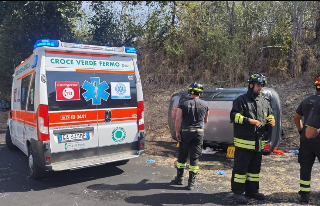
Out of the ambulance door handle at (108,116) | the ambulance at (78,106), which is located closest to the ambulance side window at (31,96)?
the ambulance at (78,106)

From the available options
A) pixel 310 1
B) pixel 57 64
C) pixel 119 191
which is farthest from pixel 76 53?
pixel 310 1

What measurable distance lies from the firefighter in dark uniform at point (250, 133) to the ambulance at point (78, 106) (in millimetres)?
2106

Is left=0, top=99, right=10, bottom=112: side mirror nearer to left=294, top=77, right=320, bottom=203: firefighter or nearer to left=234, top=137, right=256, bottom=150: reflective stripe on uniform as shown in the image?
left=234, top=137, right=256, bottom=150: reflective stripe on uniform

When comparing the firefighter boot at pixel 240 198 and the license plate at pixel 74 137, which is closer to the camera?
the firefighter boot at pixel 240 198

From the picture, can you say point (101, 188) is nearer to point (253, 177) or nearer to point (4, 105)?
point (253, 177)

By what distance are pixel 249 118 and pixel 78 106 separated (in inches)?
112

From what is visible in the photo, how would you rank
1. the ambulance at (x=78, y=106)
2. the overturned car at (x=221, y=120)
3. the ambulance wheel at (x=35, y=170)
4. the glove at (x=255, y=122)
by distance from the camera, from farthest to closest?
the overturned car at (x=221, y=120) → the ambulance wheel at (x=35, y=170) → the ambulance at (x=78, y=106) → the glove at (x=255, y=122)

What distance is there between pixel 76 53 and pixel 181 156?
260 centimetres

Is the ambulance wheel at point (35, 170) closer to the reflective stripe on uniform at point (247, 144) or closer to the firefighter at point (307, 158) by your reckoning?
the reflective stripe on uniform at point (247, 144)

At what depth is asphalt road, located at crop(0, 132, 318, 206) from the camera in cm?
430

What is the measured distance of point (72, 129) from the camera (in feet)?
16.0

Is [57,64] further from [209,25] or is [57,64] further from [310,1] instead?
[310,1]

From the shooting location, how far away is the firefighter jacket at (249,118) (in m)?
4.08

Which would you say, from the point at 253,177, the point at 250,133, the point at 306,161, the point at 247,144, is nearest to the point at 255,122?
the point at 250,133
